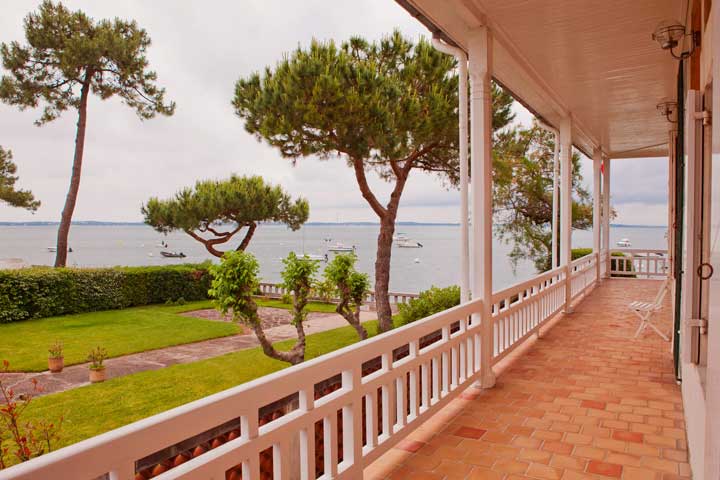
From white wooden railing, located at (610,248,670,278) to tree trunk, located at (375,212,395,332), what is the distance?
20.3 ft

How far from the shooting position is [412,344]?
116 inches

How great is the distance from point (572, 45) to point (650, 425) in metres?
3.14

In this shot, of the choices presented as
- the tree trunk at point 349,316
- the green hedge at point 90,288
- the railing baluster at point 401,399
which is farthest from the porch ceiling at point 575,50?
the green hedge at point 90,288

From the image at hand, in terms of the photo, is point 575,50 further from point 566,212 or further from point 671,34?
point 566,212

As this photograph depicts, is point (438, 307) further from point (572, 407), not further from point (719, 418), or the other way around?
point (719, 418)

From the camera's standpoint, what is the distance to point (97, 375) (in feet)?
25.7

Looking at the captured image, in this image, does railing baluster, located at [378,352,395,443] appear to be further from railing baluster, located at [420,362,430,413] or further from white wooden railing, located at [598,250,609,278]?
white wooden railing, located at [598,250,609,278]

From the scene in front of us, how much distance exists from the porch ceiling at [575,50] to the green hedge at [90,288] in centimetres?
1124

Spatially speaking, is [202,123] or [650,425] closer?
[650,425]

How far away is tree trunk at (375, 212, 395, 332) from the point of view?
11.3 metres

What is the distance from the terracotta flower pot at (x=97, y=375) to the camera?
7.81 metres

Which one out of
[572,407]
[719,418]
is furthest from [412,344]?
[719,418]

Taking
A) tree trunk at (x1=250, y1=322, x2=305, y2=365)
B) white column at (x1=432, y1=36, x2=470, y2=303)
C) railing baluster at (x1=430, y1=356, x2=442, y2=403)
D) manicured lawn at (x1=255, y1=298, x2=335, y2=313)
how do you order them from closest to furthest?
railing baluster at (x1=430, y1=356, x2=442, y2=403)
white column at (x1=432, y1=36, x2=470, y2=303)
tree trunk at (x1=250, y1=322, x2=305, y2=365)
manicured lawn at (x1=255, y1=298, x2=335, y2=313)

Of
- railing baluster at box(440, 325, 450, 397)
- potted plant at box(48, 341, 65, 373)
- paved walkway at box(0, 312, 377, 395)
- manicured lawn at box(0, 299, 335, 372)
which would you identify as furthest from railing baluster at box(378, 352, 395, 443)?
manicured lawn at box(0, 299, 335, 372)
